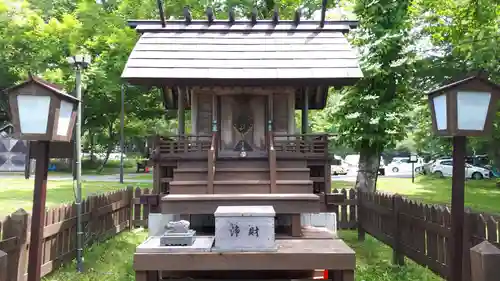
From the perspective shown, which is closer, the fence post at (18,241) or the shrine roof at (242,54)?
the fence post at (18,241)

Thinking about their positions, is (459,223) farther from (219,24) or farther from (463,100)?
(219,24)

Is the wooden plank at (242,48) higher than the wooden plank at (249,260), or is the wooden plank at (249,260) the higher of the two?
the wooden plank at (242,48)

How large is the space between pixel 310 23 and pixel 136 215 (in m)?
8.83

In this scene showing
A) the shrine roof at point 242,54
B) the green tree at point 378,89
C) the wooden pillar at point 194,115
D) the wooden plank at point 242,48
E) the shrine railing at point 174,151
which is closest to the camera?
the shrine roof at point 242,54

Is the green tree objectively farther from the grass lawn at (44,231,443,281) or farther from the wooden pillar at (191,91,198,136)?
the wooden pillar at (191,91,198,136)

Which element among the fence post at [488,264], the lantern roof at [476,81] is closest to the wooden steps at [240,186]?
the lantern roof at [476,81]

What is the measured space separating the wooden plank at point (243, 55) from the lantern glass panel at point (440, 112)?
17.3 feet

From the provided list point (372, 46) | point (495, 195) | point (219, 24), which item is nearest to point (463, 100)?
point (219, 24)

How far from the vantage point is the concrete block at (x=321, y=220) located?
10531 millimetres

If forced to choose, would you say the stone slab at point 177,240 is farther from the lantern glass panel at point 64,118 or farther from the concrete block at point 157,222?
the concrete block at point 157,222

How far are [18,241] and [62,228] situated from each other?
202 centimetres

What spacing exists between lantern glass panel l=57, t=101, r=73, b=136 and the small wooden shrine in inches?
122

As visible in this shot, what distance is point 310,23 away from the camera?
11953 mm

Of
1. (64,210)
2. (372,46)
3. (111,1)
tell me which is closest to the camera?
(64,210)
